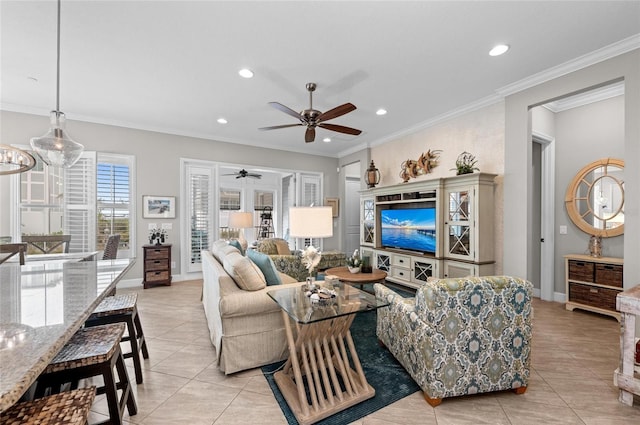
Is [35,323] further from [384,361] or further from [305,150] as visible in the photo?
[305,150]

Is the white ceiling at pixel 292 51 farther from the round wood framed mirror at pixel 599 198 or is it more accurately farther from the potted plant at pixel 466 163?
the round wood framed mirror at pixel 599 198

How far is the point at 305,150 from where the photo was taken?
261 inches

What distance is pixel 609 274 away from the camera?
10.7 feet

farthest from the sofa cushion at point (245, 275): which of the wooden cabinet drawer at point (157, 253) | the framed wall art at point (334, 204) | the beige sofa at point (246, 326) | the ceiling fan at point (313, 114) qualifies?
the framed wall art at point (334, 204)

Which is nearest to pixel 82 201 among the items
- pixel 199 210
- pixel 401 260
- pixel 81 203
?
pixel 81 203

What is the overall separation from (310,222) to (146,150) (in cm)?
428

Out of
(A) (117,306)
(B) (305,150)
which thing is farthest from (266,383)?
(B) (305,150)

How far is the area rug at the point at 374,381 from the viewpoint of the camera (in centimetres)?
175

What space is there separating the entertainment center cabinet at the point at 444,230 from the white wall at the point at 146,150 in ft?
10.3

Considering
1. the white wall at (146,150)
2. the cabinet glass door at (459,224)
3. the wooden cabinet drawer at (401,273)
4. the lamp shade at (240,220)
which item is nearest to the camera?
the cabinet glass door at (459,224)

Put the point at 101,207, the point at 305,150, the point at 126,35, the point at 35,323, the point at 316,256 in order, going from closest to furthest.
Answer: the point at 35,323 < the point at 316,256 < the point at 126,35 < the point at 101,207 < the point at 305,150

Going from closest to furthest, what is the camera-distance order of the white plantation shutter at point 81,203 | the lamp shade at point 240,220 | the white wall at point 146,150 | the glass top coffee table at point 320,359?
the glass top coffee table at point 320,359 < the white wall at point 146,150 < the white plantation shutter at point 81,203 < the lamp shade at point 240,220

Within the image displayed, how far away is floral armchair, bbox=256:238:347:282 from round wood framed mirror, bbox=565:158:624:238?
11.3 feet

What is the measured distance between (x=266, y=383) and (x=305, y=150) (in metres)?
5.32
